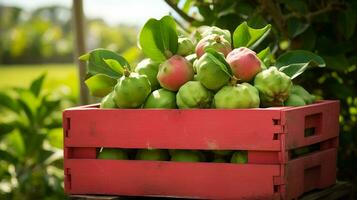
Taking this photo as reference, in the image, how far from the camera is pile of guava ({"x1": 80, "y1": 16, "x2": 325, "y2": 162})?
1.72 m

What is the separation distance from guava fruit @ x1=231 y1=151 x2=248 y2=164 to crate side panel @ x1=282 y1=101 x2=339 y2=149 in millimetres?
Result: 116

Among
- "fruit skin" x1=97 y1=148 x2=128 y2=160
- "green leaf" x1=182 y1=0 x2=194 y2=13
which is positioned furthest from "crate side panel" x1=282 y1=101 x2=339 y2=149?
"green leaf" x1=182 y1=0 x2=194 y2=13

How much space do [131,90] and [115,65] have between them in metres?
0.19

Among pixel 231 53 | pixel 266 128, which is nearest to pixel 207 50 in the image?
pixel 231 53

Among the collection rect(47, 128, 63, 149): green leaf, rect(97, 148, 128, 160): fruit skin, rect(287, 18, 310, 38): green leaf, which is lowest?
rect(47, 128, 63, 149): green leaf

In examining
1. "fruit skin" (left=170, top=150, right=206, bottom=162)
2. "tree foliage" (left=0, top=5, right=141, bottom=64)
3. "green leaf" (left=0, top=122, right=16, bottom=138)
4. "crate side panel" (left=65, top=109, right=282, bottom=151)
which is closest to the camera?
"crate side panel" (left=65, top=109, right=282, bottom=151)

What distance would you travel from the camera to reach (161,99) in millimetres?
1793

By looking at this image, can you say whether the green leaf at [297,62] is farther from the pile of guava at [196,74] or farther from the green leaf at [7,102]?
the green leaf at [7,102]

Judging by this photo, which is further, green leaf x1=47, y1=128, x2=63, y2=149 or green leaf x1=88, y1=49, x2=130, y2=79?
green leaf x1=47, y1=128, x2=63, y2=149

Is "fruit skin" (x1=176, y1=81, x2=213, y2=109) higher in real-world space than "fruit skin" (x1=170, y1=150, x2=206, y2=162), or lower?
higher

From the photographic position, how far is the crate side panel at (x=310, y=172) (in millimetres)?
1725

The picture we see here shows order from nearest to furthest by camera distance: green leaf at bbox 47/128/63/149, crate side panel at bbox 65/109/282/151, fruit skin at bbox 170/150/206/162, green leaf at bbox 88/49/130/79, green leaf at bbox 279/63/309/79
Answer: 1. crate side panel at bbox 65/109/282/151
2. fruit skin at bbox 170/150/206/162
3. green leaf at bbox 279/63/309/79
4. green leaf at bbox 88/49/130/79
5. green leaf at bbox 47/128/63/149

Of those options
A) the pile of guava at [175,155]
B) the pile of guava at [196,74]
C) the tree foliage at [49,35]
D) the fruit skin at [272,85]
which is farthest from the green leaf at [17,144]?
the fruit skin at [272,85]

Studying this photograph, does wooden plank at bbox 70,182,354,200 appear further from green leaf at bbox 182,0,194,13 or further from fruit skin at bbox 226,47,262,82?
green leaf at bbox 182,0,194,13
